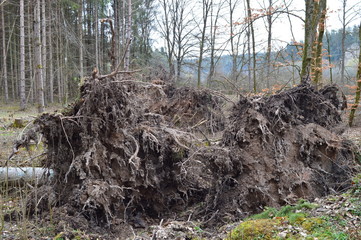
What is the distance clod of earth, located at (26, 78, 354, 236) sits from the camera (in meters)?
4.62

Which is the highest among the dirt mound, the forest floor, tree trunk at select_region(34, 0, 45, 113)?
tree trunk at select_region(34, 0, 45, 113)

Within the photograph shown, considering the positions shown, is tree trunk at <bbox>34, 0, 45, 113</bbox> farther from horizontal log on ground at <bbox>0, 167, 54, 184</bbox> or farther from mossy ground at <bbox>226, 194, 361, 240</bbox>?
mossy ground at <bbox>226, 194, 361, 240</bbox>

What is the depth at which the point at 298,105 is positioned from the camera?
572cm

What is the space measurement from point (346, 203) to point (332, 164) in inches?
74.5

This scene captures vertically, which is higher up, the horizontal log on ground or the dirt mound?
the dirt mound

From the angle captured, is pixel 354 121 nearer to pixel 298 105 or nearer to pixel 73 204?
pixel 298 105

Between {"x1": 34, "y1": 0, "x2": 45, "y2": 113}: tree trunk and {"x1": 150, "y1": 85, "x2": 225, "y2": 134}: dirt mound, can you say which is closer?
{"x1": 150, "y1": 85, "x2": 225, "y2": 134}: dirt mound

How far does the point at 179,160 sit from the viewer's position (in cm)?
553

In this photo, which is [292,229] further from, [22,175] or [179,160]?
[22,175]

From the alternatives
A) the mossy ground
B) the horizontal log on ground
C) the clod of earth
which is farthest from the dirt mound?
the mossy ground

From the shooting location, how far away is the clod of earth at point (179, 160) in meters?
4.62

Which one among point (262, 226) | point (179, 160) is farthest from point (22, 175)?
point (262, 226)

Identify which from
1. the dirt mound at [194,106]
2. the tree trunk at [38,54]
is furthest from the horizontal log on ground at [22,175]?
the tree trunk at [38,54]

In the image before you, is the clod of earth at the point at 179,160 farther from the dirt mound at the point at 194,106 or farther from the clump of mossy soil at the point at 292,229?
the dirt mound at the point at 194,106
